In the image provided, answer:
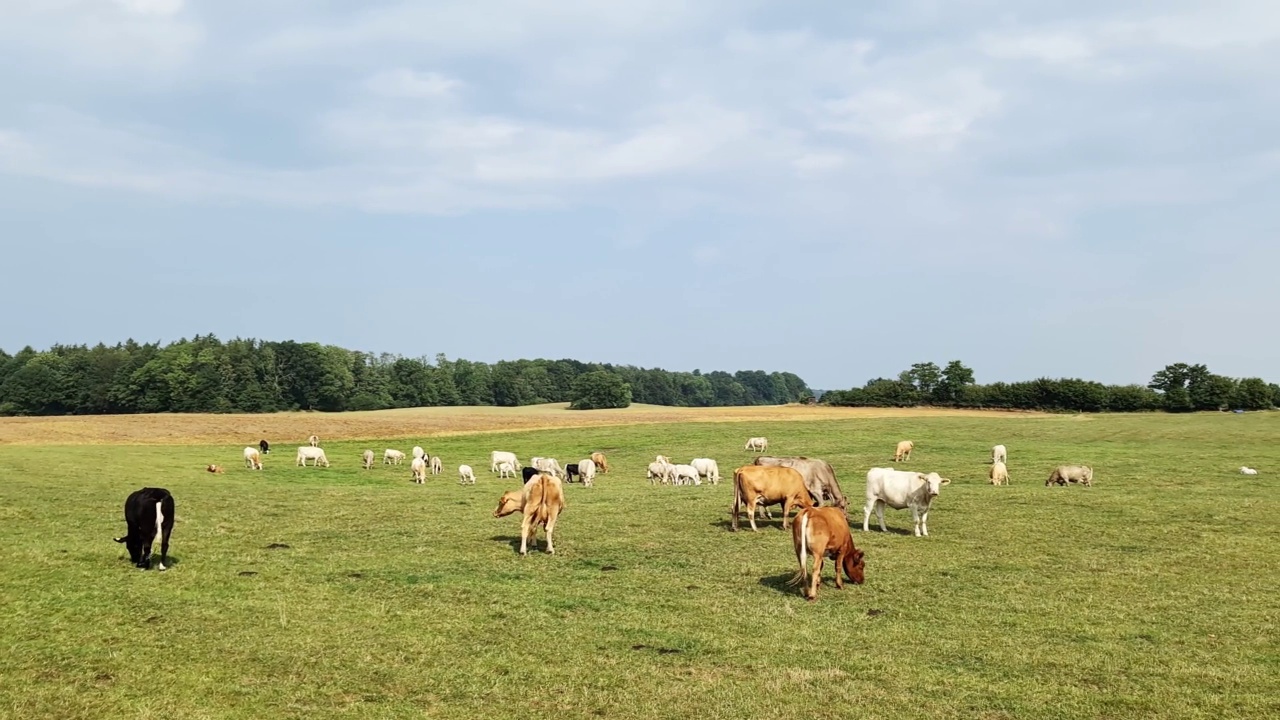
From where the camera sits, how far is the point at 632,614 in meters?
11.9

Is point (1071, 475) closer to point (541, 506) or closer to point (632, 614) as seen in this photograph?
point (541, 506)

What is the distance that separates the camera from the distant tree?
432 feet

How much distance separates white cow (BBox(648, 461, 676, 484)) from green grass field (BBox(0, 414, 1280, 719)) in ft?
30.3

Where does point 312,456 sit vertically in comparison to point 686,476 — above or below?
above

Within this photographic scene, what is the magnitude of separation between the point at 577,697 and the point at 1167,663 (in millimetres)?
7275

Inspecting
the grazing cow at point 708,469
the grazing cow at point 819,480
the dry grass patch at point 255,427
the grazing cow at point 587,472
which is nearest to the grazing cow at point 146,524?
the grazing cow at point 819,480

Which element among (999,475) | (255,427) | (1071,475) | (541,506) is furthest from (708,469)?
(255,427)

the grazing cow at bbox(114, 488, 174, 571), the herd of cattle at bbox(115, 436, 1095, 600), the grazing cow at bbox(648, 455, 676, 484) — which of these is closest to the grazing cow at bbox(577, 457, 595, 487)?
the herd of cattle at bbox(115, 436, 1095, 600)

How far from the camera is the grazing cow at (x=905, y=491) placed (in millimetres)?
18931

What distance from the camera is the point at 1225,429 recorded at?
53.9m

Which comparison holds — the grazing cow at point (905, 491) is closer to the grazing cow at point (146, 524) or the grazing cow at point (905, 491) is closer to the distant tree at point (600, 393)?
the grazing cow at point (146, 524)

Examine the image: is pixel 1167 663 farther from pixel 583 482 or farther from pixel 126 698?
pixel 583 482

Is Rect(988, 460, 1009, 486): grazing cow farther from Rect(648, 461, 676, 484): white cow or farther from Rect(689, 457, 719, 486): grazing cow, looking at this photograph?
Rect(648, 461, 676, 484): white cow

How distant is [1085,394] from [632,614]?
92.7 meters
